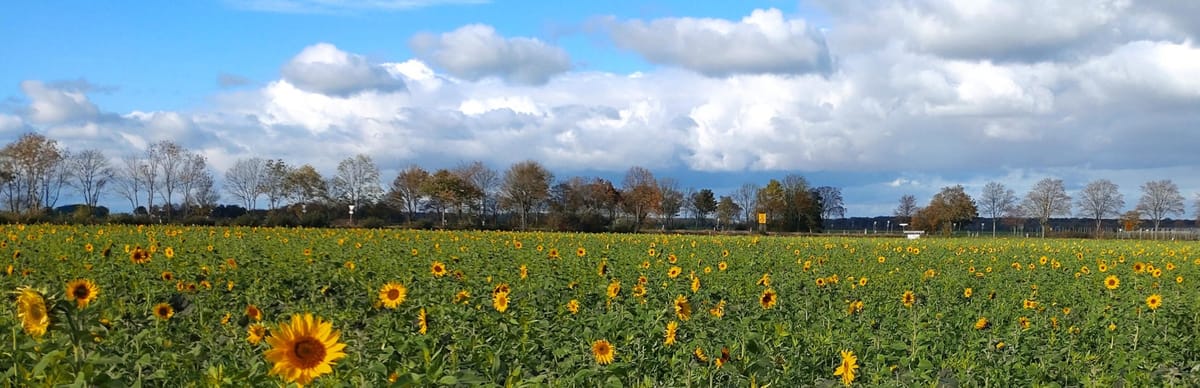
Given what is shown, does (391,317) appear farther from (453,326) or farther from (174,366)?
(174,366)

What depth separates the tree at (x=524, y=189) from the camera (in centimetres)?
7700

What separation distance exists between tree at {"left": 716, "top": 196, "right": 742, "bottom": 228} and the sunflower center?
309 feet

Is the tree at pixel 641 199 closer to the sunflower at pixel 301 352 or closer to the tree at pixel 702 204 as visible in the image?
the tree at pixel 702 204

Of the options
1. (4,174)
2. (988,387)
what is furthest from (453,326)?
(4,174)

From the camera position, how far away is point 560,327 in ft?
24.8

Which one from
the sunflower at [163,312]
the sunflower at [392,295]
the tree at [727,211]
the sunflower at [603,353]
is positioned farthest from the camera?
the tree at [727,211]

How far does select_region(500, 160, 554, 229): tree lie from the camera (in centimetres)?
7700

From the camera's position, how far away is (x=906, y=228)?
111500 millimetres

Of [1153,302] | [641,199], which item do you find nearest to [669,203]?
[641,199]

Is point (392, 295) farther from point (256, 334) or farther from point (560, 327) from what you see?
point (560, 327)

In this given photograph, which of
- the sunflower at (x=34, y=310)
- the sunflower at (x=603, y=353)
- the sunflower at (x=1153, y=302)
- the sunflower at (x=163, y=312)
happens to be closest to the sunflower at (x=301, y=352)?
the sunflower at (x=34, y=310)

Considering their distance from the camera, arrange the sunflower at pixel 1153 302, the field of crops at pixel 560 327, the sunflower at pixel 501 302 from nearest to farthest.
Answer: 1. the field of crops at pixel 560 327
2. the sunflower at pixel 501 302
3. the sunflower at pixel 1153 302

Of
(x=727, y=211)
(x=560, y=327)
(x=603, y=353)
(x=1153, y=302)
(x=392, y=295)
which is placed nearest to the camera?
(x=603, y=353)

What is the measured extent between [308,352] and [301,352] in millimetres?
22
